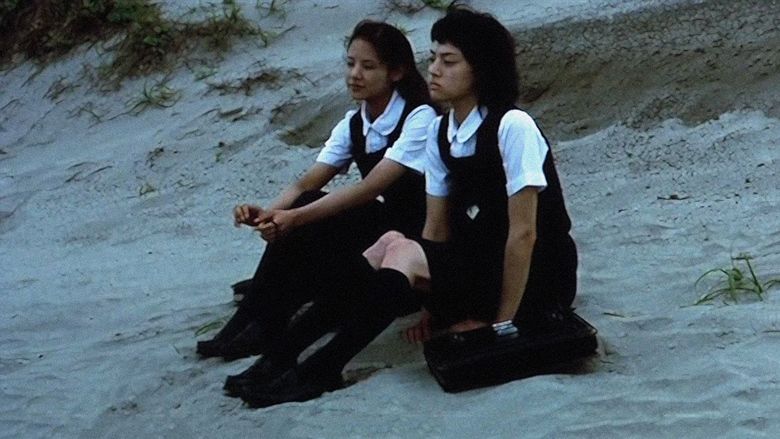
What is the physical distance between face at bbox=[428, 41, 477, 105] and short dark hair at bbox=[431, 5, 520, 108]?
1 centimetres

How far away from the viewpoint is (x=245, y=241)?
627cm

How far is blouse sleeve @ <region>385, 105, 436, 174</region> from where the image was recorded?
4277mm

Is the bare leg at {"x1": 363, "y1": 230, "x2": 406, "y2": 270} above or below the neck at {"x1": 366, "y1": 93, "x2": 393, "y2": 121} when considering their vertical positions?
below

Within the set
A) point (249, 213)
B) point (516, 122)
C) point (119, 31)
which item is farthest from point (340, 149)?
point (119, 31)

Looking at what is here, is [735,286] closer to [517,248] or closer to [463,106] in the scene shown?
[517,248]

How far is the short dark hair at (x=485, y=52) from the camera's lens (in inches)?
154

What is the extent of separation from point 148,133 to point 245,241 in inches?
76.7

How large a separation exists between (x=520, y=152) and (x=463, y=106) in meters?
0.28

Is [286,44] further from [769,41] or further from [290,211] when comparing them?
[290,211]

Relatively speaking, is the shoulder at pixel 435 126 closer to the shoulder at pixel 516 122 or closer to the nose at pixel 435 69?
the nose at pixel 435 69

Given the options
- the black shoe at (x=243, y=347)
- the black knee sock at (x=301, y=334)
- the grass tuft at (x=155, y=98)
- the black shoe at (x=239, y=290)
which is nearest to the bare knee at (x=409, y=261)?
the black knee sock at (x=301, y=334)

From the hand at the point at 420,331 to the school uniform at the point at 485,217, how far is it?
0.33ft

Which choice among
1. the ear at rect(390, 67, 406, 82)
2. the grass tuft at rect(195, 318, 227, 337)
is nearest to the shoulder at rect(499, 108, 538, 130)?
the ear at rect(390, 67, 406, 82)

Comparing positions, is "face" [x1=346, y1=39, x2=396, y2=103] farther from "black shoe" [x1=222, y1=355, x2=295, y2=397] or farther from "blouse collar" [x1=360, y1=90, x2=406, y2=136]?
"black shoe" [x1=222, y1=355, x2=295, y2=397]
